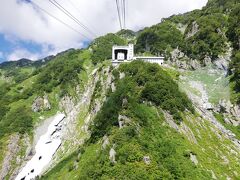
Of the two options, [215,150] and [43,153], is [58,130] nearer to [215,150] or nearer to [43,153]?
[43,153]

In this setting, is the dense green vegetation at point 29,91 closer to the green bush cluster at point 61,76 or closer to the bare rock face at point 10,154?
the green bush cluster at point 61,76

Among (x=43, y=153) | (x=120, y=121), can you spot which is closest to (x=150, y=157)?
(x=120, y=121)

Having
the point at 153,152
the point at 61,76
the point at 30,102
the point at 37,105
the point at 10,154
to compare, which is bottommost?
the point at 10,154

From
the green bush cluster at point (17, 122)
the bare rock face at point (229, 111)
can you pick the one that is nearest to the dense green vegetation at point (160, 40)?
the bare rock face at point (229, 111)

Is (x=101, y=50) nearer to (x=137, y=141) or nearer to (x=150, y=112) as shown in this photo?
(x=150, y=112)

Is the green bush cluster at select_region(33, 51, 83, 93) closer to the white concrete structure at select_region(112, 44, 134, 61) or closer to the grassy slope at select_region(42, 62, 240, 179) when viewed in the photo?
the white concrete structure at select_region(112, 44, 134, 61)

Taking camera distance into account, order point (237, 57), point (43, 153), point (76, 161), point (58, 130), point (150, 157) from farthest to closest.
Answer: point (58, 130)
point (43, 153)
point (237, 57)
point (76, 161)
point (150, 157)

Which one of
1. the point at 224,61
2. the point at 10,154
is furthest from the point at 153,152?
the point at 10,154
